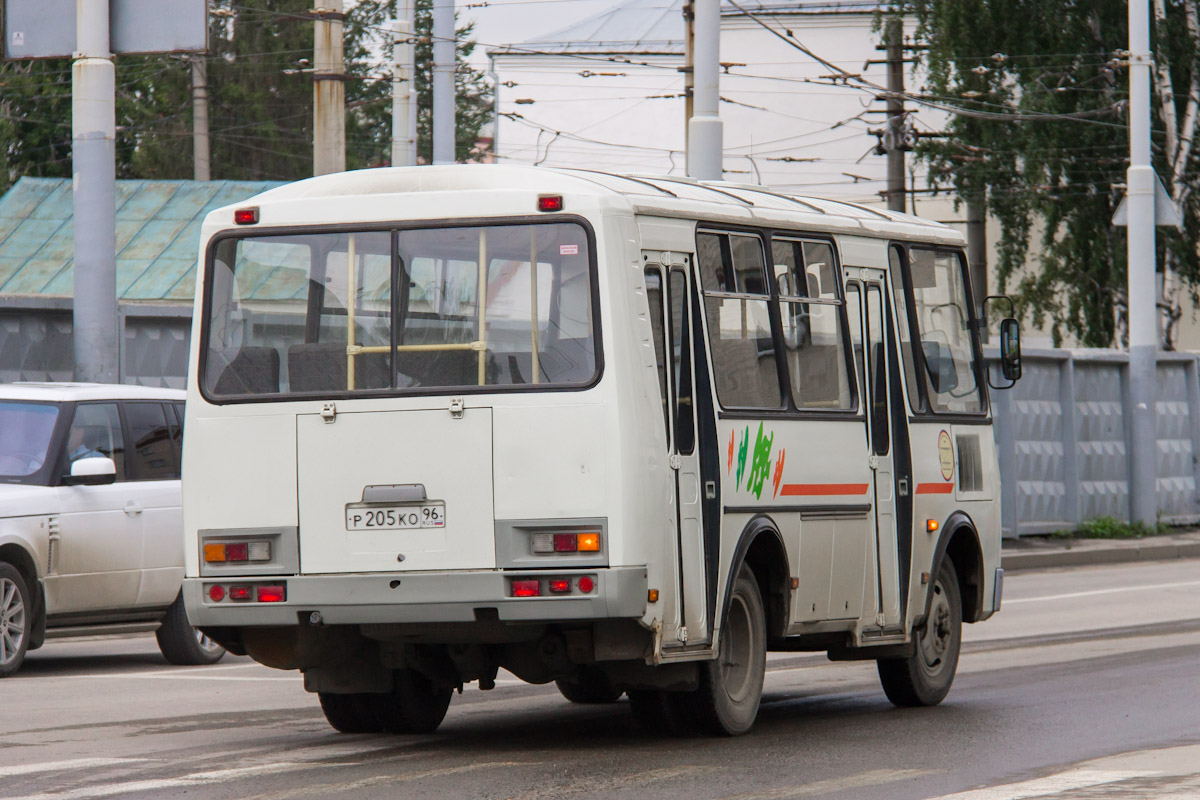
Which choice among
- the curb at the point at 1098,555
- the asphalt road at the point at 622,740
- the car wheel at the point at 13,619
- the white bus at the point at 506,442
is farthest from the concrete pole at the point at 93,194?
the curb at the point at 1098,555

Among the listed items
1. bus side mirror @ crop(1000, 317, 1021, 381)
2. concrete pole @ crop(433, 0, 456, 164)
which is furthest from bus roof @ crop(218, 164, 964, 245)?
concrete pole @ crop(433, 0, 456, 164)

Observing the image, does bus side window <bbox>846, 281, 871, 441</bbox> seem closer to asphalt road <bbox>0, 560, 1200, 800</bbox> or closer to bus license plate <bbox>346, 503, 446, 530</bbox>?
asphalt road <bbox>0, 560, 1200, 800</bbox>

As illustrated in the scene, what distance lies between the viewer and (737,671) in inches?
371

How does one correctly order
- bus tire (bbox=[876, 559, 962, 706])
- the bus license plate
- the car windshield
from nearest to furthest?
the bus license plate → bus tire (bbox=[876, 559, 962, 706]) → the car windshield

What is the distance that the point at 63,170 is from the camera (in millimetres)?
66438

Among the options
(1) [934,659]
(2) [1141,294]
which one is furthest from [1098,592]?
(1) [934,659]

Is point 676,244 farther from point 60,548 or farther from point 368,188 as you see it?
point 60,548

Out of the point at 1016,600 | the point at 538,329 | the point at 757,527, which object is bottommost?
the point at 1016,600

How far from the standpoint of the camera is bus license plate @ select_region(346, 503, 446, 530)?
8492mm

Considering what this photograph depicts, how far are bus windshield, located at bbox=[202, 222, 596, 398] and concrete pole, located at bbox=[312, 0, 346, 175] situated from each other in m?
16.9

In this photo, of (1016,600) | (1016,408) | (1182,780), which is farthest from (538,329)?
(1016,408)

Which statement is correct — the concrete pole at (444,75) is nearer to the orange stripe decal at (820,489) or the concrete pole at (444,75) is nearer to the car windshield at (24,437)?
the car windshield at (24,437)

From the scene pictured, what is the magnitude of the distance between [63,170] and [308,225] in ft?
198

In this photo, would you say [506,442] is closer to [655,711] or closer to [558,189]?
[558,189]
